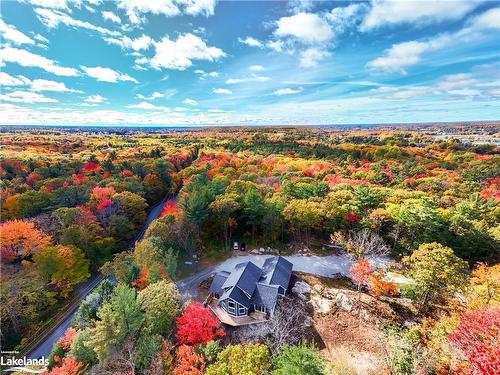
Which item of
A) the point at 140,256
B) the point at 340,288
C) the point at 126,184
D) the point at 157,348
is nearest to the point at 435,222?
the point at 340,288

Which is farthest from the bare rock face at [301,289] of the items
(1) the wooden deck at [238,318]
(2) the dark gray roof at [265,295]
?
(1) the wooden deck at [238,318]

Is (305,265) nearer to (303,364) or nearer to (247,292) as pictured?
(247,292)

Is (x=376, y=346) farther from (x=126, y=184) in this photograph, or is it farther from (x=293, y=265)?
(x=126, y=184)

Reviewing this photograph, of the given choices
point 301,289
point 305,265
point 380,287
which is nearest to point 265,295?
point 301,289

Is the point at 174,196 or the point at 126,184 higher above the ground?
the point at 126,184

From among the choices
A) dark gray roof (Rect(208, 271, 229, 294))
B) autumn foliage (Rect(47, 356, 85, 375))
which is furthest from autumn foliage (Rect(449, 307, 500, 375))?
autumn foliage (Rect(47, 356, 85, 375))

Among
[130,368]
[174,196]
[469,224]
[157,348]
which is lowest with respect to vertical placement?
[174,196]
